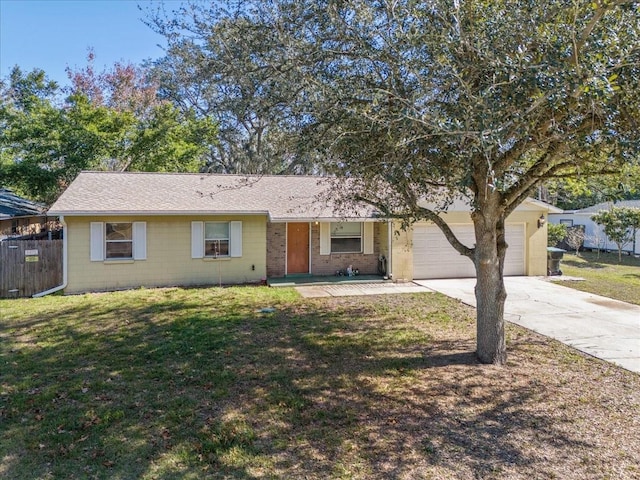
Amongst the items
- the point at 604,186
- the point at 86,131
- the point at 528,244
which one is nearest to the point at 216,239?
the point at 86,131

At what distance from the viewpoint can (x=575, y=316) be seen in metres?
9.45

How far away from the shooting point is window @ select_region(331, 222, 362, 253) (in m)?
14.9

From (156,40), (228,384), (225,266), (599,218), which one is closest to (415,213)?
(228,384)

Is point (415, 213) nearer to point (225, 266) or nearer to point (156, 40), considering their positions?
point (156, 40)

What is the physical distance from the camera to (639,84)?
4.44m

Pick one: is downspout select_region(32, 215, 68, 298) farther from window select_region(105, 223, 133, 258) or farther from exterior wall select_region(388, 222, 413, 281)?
exterior wall select_region(388, 222, 413, 281)

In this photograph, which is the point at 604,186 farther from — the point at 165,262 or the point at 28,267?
the point at 28,267

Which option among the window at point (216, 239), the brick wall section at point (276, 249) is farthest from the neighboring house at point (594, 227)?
the window at point (216, 239)

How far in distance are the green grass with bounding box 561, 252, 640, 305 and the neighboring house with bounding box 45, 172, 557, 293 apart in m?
1.97

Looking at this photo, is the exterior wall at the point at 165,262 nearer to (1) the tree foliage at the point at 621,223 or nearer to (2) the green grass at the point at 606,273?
(2) the green grass at the point at 606,273

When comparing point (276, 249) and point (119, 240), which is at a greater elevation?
point (119, 240)

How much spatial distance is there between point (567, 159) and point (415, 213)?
222cm

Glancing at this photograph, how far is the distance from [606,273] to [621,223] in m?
6.05

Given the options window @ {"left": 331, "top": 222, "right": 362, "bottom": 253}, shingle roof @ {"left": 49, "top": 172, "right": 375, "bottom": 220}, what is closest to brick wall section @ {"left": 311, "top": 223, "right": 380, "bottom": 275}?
window @ {"left": 331, "top": 222, "right": 362, "bottom": 253}
